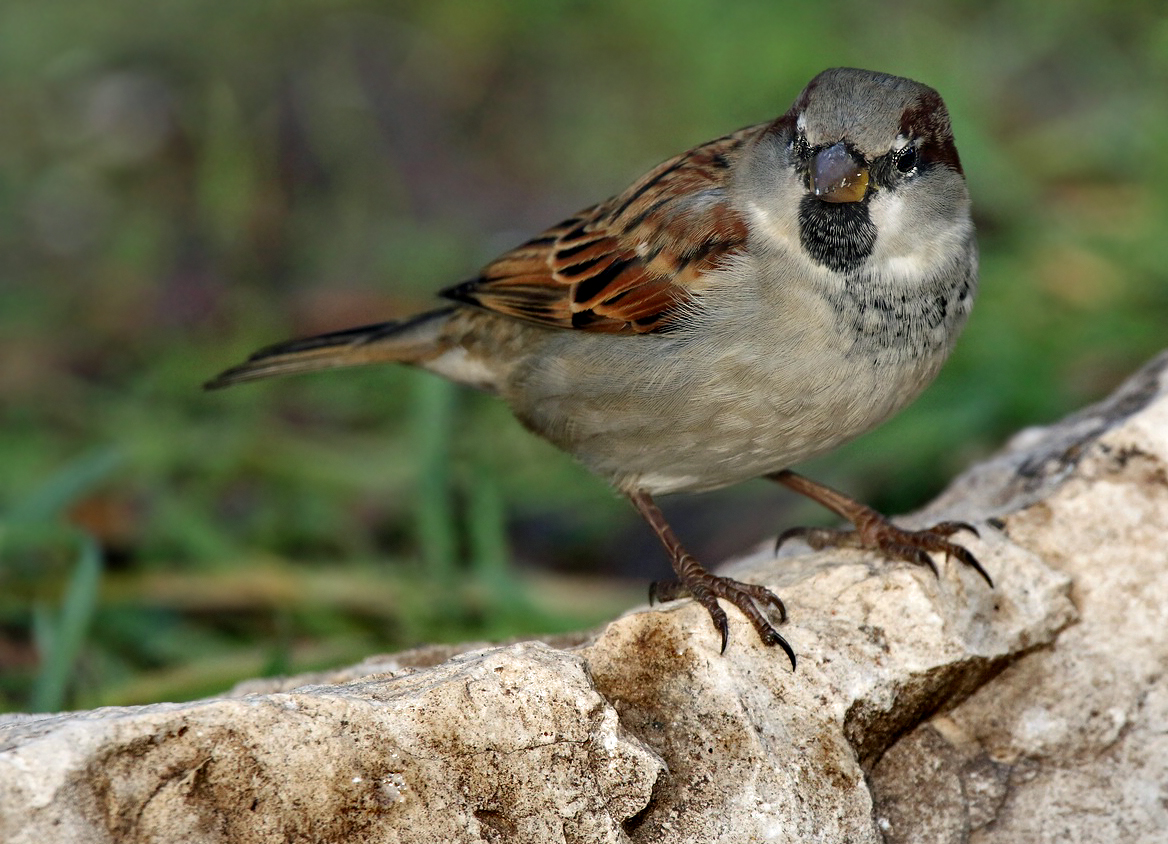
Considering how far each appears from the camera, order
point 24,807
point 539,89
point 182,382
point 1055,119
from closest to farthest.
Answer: point 24,807 < point 182,382 < point 1055,119 < point 539,89

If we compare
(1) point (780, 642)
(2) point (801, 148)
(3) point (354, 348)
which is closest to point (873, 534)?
(1) point (780, 642)

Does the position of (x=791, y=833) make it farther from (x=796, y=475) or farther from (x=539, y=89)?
(x=539, y=89)

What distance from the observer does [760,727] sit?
7.95 ft

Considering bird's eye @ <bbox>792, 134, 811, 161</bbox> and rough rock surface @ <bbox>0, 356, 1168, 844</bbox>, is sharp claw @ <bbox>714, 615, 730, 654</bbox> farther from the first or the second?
Answer: bird's eye @ <bbox>792, 134, 811, 161</bbox>

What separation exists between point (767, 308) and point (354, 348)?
54.4 inches

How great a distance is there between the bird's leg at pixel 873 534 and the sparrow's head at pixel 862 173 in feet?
1.90

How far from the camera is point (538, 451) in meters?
5.36

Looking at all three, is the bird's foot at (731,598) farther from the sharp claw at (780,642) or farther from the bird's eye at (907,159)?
the bird's eye at (907,159)

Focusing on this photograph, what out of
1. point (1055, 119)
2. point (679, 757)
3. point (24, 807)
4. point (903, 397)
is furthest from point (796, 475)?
point (1055, 119)

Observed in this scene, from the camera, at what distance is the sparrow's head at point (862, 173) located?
298cm

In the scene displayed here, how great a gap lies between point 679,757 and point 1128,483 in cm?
125

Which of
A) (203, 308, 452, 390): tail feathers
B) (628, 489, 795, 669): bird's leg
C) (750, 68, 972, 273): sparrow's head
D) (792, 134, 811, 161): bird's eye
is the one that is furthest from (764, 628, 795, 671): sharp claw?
(203, 308, 452, 390): tail feathers

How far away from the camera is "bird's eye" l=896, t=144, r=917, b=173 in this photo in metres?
3.03

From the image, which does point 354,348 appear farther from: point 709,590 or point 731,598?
point 731,598
